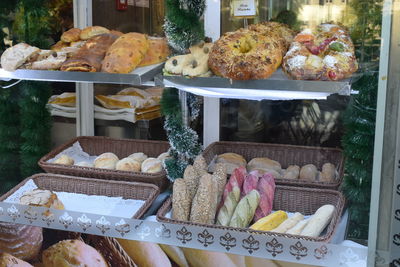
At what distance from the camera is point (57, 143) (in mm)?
2719

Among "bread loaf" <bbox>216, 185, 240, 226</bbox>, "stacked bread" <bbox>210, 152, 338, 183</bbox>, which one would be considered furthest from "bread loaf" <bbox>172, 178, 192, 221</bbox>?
"stacked bread" <bbox>210, 152, 338, 183</bbox>

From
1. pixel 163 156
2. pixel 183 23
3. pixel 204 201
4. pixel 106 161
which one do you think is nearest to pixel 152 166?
pixel 163 156

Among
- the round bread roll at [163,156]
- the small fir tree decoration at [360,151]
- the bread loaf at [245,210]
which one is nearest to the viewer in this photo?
the small fir tree decoration at [360,151]

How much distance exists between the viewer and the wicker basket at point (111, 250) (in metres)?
2.10

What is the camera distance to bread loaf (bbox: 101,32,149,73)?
212 cm

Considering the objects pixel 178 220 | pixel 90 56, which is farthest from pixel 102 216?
pixel 90 56

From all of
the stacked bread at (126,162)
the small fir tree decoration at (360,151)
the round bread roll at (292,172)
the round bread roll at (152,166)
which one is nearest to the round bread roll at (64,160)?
the stacked bread at (126,162)

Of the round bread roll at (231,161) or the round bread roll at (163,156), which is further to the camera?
the round bread roll at (163,156)

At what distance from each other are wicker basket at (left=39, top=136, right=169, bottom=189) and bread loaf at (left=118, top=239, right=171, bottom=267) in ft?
1.15

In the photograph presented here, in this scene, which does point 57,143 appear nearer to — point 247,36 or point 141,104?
point 141,104

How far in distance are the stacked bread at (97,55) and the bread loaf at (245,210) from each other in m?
0.68

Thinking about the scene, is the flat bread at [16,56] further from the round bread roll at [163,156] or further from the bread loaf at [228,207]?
the bread loaf at [228,207]

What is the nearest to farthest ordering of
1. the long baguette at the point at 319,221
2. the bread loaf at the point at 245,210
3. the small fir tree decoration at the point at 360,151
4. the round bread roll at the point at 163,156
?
the small fir tree decoration at the point at 360,151 < the long baguette at the point at 319,221 < the bread loaf at the point at 245,210 < the round bread roll at the point at 163,156

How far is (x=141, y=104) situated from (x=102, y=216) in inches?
26.6
